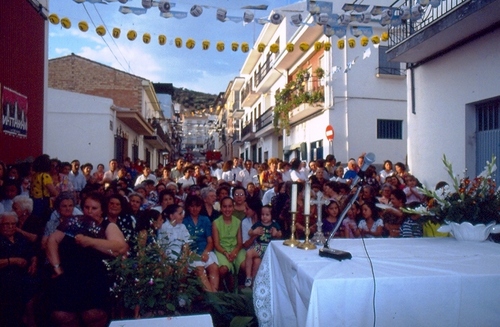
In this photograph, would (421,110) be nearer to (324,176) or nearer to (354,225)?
(324,176)

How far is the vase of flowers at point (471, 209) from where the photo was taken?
378 centimetres

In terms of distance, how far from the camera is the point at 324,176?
1057 centimetres

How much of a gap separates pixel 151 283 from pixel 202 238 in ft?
8.46

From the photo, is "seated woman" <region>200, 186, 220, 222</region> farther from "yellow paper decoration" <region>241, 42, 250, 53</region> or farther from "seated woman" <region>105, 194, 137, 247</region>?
"yellow paper decoration" <region>241, 42, 250, 53</region>

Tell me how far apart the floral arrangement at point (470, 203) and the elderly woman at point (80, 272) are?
105 inches

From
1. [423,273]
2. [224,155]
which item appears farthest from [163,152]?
[423,273]

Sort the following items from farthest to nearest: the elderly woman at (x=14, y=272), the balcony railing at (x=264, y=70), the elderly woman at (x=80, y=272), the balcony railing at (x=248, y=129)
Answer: the balcony railing at (x=248, y=129) → the balcony railing at (x=264, y=70) → the elderly woman at (x=14, y=272) → the elderly woman at (x=80, y=272)

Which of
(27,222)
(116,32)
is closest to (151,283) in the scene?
(27,222)

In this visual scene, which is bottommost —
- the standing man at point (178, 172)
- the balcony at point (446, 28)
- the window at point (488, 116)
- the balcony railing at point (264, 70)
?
the standing man at point (178, 172)

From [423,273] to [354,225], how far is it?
381 cm

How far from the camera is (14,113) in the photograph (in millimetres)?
9242

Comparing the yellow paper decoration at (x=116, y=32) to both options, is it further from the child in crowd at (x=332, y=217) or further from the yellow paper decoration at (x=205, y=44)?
the child in crowd at (x=332, y=217)

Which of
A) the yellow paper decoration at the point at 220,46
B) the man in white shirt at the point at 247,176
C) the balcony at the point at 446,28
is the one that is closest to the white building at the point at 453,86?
the balcony at the point at 446,28

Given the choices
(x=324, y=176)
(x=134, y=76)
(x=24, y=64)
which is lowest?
(x=324, y=176)
